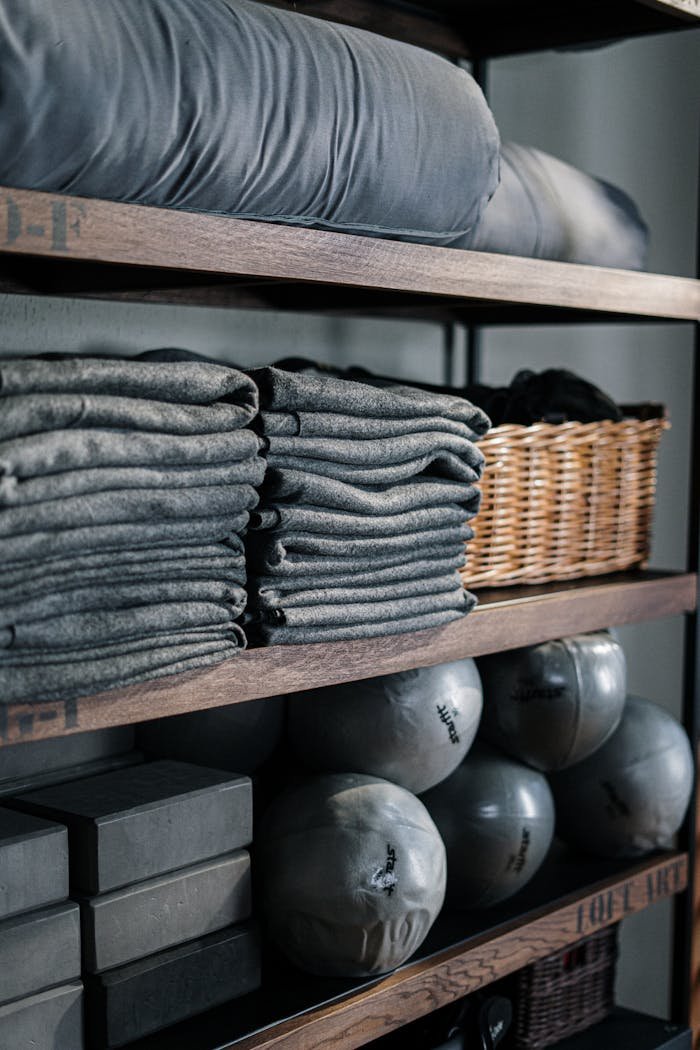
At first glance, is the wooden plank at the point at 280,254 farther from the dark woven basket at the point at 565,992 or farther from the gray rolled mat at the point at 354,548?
the dark woven basket at the point at 565,992

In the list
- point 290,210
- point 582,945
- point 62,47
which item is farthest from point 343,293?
point 582,945

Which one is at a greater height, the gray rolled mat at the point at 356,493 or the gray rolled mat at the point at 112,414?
the gray rolled mat at the point at 112,414

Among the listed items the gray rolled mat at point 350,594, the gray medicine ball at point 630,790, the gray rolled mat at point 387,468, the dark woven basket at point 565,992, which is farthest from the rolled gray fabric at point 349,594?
the dark woven basket at point 565,992

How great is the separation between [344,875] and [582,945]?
65 centimetres

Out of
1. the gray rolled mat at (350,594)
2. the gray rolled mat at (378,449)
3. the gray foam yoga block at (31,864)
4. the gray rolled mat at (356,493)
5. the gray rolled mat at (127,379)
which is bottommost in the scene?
the gray foam yoga block at (31,864)

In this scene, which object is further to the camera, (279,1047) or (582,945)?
(582,945)

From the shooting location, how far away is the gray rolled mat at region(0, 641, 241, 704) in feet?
3.10

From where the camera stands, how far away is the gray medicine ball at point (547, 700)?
1617 mm

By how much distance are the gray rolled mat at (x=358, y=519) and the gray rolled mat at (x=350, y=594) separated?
54 mm

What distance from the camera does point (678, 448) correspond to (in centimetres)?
257

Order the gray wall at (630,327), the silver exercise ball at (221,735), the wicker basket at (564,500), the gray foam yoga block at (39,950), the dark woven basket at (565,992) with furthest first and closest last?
the gray wall at (630,327)
the dark woven basket at (565,992)
the wicker basket at (564,500)
the silver exercise ball at (221,735)
the gray foam yoga block at (39,950)

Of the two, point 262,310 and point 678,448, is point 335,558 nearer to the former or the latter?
point 262,310

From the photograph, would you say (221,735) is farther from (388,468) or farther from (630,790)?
(630,790)

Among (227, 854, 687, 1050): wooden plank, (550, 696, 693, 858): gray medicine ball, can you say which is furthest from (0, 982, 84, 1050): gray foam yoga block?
(550, 696, 693, 858): gray medicine ball
